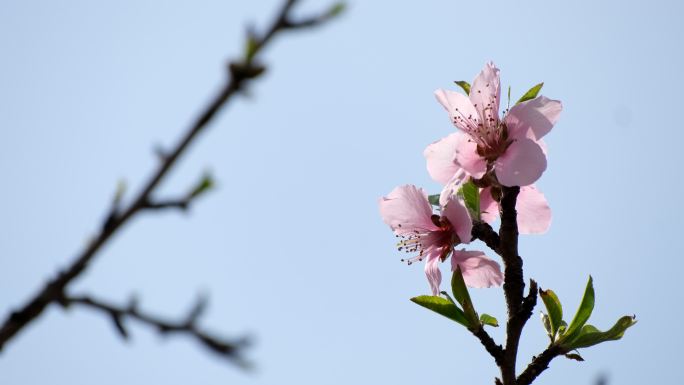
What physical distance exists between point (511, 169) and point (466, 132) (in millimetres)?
291

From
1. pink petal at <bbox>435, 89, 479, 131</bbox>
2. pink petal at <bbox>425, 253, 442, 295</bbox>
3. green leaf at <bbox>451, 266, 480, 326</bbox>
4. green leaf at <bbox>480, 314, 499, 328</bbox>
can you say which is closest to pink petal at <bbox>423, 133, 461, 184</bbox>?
pink petal at <bbox>435, 89, 479, 131</bbox>

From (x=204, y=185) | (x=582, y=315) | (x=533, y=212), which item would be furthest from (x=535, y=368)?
(x=204, y=185)

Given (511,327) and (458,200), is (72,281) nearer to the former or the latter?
(511,327)

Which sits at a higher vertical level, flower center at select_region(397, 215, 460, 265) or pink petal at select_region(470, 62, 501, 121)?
pink petal at select_region(470, 62, 501, 121)

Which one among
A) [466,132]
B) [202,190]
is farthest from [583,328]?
[202,190]

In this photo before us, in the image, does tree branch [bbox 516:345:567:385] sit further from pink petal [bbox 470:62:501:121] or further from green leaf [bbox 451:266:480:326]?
pink petal [bbox 470:62:501:121]

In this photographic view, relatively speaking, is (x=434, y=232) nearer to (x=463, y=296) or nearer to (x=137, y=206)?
(x=463, y=296)

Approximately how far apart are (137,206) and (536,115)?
5.73 feet

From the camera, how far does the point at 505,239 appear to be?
200 cm

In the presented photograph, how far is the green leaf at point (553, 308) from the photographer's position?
83.6 inches

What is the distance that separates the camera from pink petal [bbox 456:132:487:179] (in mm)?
2242

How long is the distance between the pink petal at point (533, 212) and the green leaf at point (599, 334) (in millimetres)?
380

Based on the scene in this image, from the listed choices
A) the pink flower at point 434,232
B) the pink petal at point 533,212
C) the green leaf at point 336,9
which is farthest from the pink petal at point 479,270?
the green leaf at point 336,9

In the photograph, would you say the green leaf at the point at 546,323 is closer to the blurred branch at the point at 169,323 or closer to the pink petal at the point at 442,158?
the pink petal at the point at 442,158
